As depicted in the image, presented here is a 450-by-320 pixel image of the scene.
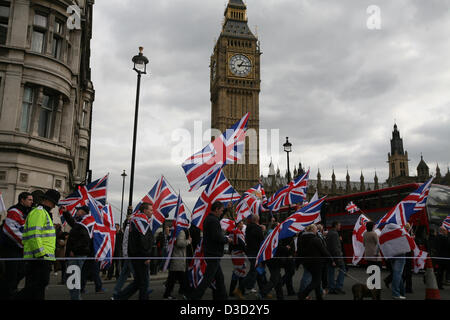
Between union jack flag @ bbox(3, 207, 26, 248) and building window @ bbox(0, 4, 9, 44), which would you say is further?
building window @ bbox(0, 4, 9, 44)

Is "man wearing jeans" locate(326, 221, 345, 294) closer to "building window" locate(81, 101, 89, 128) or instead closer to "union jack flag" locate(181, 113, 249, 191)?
"union jack flag" locate(181, 113, 249, 191)

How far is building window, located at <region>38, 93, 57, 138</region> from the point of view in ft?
60.2

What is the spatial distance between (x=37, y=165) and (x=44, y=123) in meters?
2.43

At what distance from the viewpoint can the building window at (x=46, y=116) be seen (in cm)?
1834

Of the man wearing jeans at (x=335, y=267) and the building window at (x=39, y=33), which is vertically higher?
the building window at (x=39, y=33)

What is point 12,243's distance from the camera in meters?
7.11

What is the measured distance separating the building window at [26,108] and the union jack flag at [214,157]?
10.9 meters

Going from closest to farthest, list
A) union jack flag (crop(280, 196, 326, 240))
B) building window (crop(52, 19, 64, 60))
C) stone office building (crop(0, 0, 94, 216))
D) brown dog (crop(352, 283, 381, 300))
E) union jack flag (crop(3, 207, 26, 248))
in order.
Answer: union jack flag (crop(3, 207, 26, 248)) < brown dog (crop(352, 283, 381, 300)) < union jack flag (crop(280, 196, 326, 240)) < stone office building (crop(0, 0, 94, 216)) < building window (crop(52, 19, 64, 60))

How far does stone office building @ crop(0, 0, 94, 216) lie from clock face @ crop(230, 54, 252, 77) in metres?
76.4

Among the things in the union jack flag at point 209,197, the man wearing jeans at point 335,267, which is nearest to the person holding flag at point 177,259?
the union jack flag at point 209,197

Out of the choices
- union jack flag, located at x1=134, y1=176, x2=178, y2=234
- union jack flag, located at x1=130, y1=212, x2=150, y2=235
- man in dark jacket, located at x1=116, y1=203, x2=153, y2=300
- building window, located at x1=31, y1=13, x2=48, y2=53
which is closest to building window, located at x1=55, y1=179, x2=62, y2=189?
building window, located at x1=31, y1=13, x2=48, y2=53

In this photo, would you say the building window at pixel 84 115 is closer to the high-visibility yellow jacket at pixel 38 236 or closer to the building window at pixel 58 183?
the building window at pixel 58 183

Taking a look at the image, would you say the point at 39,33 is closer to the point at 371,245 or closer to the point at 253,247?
the point at 253,247
